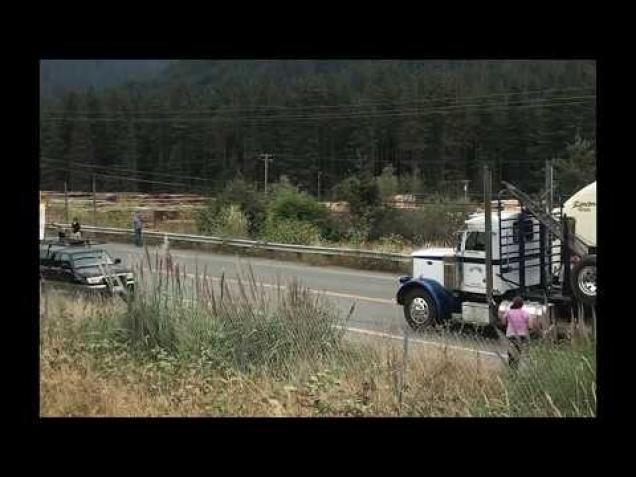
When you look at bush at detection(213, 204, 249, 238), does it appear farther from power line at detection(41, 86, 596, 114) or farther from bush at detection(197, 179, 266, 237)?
power line at detection(41, 86, 596, 114)

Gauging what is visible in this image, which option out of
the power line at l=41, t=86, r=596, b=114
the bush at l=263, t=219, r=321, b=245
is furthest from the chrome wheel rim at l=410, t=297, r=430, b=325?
the power line at l=41, t=86, r=596, b=114

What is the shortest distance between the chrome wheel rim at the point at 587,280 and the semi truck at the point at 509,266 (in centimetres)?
3

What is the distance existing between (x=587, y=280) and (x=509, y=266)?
1337 mm

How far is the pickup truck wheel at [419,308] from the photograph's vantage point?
13305 mm

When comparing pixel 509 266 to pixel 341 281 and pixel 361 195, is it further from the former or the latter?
pixel 361 195

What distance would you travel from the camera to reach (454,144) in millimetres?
52875

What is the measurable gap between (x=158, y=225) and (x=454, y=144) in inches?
1042

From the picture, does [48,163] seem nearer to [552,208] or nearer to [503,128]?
[503,128]

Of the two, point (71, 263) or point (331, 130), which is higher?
point (331, 130)

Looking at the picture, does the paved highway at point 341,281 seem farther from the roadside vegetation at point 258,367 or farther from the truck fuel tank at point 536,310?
the roadside vegetation at point 258,367

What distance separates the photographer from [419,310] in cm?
1355

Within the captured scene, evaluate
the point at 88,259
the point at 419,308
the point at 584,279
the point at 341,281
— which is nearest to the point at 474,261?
the point at 419,308

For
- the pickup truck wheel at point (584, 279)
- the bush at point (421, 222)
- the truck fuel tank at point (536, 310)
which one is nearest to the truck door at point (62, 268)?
the truck fuel tank at point (536, 310)
